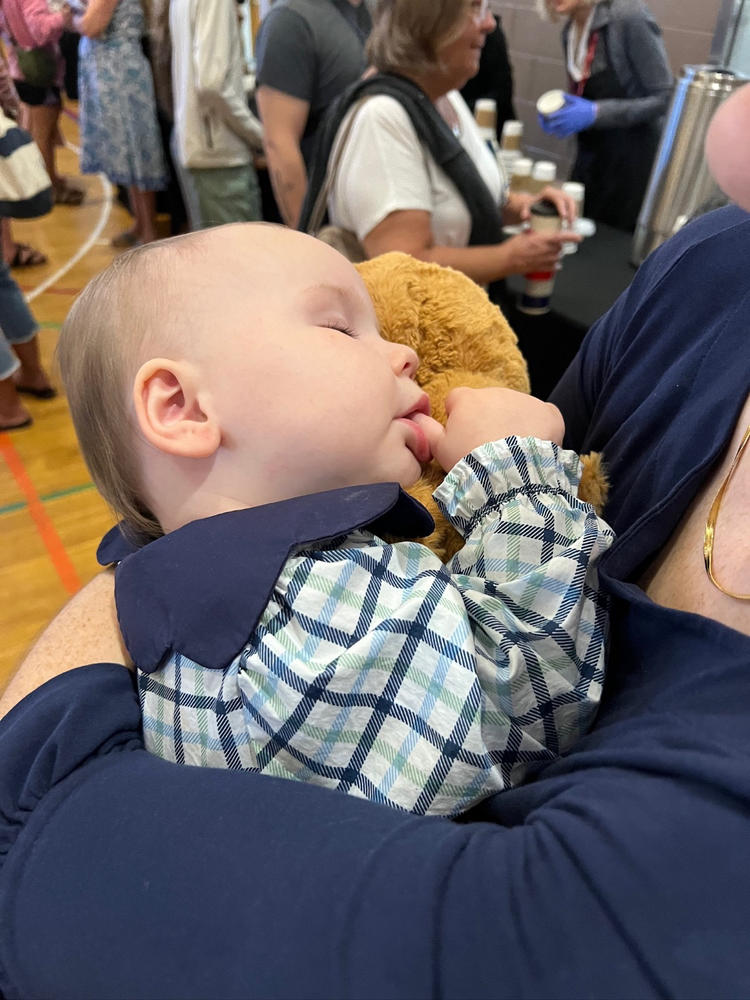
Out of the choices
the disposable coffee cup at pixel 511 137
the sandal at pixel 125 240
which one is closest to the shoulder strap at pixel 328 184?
the disposable coffee cup at pixel 511 137

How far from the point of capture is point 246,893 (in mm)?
436

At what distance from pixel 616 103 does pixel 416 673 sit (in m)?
2.77

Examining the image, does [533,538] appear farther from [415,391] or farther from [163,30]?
[163,30]

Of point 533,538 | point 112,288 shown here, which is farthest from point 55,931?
point 112,288

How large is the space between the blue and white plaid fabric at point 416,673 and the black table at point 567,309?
46.8 inches

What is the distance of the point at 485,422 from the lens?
720 mm

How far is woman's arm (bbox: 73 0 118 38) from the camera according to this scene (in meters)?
3.49

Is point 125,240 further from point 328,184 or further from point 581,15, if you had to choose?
point 328,184

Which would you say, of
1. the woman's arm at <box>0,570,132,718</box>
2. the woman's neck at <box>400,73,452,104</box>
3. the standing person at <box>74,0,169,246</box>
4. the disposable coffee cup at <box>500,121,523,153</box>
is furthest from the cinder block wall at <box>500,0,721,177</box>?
the woman's arm at <box>0,570,132,718</box>

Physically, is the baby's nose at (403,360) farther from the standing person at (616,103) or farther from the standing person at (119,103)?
the standing person at (119,103)

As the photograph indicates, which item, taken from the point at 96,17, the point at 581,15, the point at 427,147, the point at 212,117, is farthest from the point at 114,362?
the point at 96,17

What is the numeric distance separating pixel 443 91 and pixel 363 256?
50cm

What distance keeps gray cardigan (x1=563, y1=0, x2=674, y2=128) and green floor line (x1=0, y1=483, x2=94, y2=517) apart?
92.8 inches

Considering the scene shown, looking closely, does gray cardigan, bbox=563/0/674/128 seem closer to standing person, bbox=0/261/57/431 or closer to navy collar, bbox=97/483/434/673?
standing person, bbox=0/261/57/431
